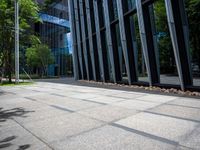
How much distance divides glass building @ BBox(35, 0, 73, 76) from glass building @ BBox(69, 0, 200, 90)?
21.6m

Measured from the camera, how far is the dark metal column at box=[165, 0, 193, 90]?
12.2m

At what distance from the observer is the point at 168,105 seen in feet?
27.6

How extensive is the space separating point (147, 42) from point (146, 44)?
0.22 m

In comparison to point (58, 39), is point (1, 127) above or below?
below

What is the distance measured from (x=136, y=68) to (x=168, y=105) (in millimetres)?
8740

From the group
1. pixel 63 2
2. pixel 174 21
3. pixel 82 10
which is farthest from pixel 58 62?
pixel 174 21

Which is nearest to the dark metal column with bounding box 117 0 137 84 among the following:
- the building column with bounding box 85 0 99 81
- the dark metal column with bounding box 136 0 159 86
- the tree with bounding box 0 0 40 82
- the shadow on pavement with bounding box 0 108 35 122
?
the dark metal column with bounding box 136 0 159 86

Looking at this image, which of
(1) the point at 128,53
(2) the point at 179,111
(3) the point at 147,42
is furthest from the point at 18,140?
(1) the point at 128,53

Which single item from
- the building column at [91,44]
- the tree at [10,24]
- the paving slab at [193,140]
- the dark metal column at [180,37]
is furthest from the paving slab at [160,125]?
the tree at [10,24]

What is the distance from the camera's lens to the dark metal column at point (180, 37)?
12156 mm

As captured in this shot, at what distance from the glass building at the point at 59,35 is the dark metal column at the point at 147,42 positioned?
30.0m

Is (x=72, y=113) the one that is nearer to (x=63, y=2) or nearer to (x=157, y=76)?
(x=157, y=76)

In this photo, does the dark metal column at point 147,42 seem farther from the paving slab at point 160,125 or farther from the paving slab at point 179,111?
the paving slab at point 160,125

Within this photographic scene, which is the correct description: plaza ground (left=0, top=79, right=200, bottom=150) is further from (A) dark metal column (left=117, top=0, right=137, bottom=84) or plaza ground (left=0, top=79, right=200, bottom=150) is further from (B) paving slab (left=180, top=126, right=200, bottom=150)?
(A) dark metal column (left=117, top=0, right=137, bottom=84)
